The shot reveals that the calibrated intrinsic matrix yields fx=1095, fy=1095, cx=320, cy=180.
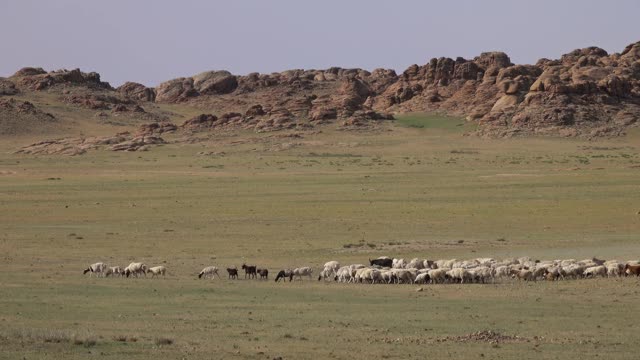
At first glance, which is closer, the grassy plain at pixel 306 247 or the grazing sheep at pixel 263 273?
the grassy plain at pixel 306 247

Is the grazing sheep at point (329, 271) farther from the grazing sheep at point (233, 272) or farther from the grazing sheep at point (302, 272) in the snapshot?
the grazing sheep at point (233, 272)

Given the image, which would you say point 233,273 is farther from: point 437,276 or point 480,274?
point 480,274

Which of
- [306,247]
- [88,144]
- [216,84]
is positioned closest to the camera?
[306,247]

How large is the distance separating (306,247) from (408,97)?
9878 cm

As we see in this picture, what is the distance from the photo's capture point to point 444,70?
441ft

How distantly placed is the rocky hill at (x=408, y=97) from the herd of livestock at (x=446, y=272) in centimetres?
8028

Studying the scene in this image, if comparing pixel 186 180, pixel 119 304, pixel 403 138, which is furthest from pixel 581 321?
pixel 403 138

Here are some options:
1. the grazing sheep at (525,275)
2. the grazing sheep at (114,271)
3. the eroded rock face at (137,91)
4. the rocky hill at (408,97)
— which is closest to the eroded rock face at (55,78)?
the rocky hill at (408,97)

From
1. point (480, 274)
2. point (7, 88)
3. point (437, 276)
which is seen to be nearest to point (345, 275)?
point (437, 276)

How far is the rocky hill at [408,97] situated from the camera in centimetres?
11169

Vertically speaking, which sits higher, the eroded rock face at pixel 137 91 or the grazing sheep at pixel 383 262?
the eroded rock face at pixel 137 91

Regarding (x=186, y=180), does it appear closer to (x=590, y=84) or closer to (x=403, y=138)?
(x=403, y=138)

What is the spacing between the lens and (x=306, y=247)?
38188mm

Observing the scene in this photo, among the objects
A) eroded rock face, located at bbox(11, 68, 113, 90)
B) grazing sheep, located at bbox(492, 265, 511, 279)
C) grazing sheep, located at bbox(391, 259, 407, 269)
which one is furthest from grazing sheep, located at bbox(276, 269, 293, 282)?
eroded rock face, located at bbox(11, 68, 113, 90)
